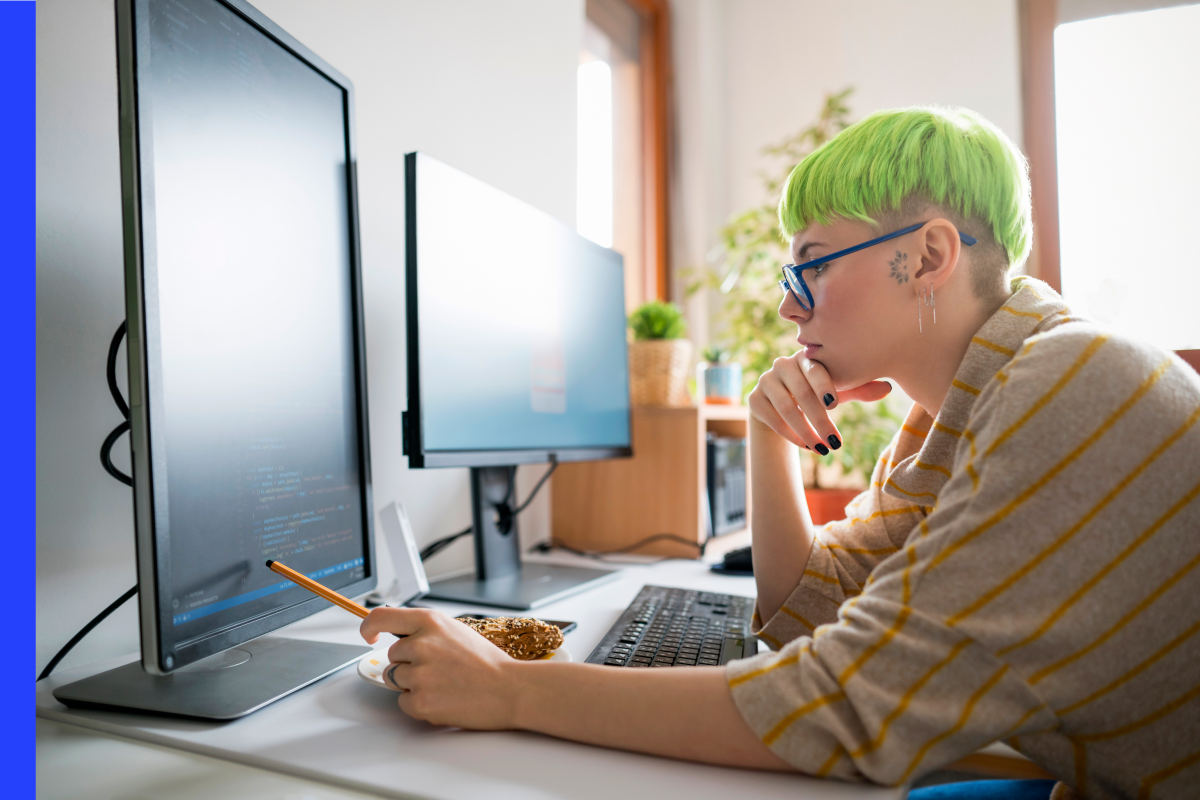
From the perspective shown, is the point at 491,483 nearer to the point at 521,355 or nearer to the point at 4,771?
the point at 521,355

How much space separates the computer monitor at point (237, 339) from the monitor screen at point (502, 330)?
10 cm

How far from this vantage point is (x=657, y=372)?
63.5 inches

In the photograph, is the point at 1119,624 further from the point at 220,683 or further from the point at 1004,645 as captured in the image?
the point at 220,683

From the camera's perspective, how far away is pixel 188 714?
0.57 m

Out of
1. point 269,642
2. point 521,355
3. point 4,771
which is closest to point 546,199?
point 521,355

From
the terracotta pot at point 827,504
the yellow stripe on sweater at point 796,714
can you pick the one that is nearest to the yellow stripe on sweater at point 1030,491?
the yellow stripe on sweater at point 796,714

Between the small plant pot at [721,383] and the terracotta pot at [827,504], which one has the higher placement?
the small plant pot at [721,383]

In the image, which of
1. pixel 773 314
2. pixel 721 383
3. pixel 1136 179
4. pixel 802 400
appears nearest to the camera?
pixel 802 400

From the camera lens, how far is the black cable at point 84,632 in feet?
2.30

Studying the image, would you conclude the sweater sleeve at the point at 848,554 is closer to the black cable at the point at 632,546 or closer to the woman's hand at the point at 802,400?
the woman's hand at the point at 802,400

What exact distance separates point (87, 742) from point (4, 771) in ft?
0.60

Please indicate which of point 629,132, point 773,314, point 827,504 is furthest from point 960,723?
point 629,132

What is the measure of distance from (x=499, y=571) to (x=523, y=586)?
7cm

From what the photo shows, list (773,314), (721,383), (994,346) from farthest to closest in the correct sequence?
(773,314) < (721,383) < (994,346)
